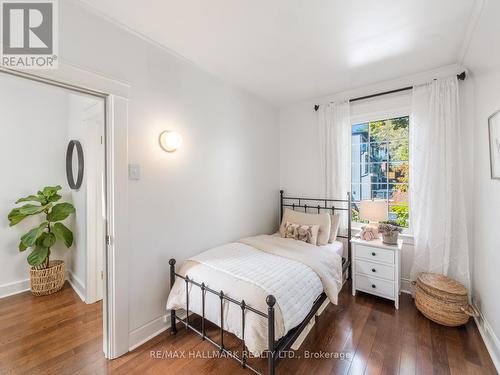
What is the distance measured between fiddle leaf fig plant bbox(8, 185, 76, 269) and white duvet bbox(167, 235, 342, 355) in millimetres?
1870

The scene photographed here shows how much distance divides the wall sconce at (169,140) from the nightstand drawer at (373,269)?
247cm

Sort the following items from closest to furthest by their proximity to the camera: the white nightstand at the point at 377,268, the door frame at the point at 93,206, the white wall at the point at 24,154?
the white nightstand at the point at 377,268 → the door frame at the point at 93,206 → the white wall at the point at 24,154

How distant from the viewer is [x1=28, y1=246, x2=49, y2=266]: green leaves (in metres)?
2.56

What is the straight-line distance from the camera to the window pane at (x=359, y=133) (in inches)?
119

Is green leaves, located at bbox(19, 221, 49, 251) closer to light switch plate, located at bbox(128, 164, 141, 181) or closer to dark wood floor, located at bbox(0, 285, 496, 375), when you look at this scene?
dark wood floor, located at bbox(0, 285, 496, 375)

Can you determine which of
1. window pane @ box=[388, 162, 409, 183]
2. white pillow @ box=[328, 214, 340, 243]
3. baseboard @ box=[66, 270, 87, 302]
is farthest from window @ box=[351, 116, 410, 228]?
baseboard @ box=[66, 270, 87, 302]

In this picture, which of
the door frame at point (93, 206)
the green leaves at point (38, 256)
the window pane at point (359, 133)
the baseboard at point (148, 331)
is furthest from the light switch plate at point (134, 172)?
the window pane at point (359, 133)

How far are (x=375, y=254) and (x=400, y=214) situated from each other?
28.3 inches

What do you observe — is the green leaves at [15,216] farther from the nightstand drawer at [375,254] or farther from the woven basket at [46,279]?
the nightstand drawer at [375,254]

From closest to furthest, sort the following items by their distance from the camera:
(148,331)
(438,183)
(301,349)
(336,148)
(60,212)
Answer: (301,349)
(148,331)
(438,183)
(60,212)
(336,148)

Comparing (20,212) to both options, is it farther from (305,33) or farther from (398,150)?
(398,150)

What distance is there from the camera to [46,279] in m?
2.67

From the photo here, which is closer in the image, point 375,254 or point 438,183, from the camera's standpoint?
point 438,183

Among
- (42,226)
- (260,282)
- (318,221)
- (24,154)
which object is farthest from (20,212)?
(318,221)
